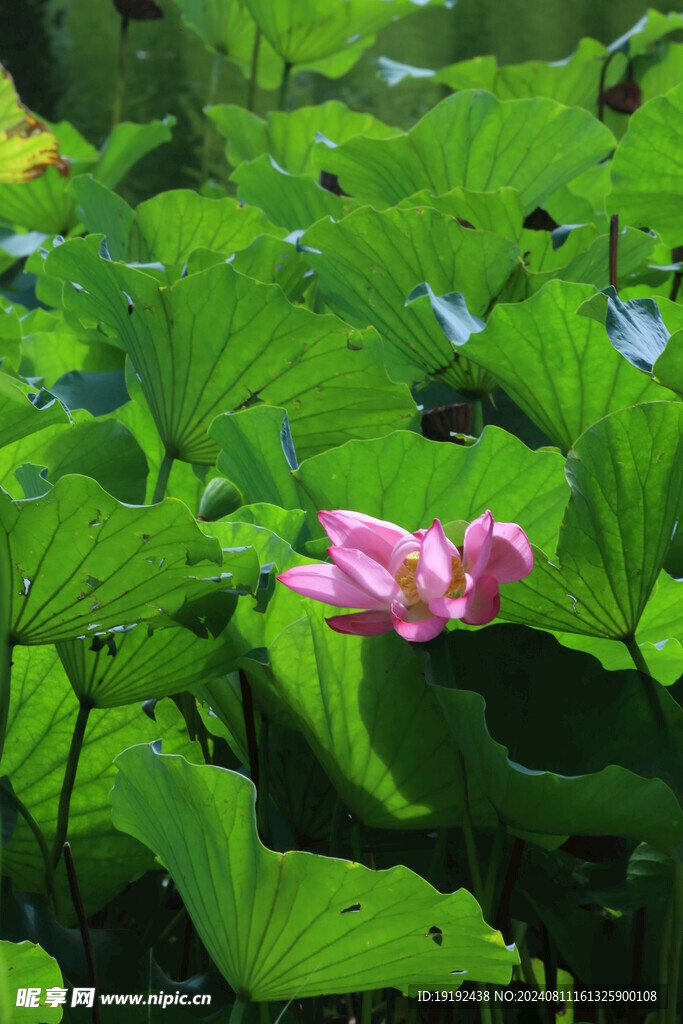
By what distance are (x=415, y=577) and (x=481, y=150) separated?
1.68 feet

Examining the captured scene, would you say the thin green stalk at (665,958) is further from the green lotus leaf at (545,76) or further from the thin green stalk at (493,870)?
the green lotus leaf at (545,76)

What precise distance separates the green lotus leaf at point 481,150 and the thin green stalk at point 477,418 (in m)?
0.25

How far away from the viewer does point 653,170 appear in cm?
60

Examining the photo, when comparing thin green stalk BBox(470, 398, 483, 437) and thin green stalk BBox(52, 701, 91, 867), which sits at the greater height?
thin green stalk BBox(470, 398, 483, 437)

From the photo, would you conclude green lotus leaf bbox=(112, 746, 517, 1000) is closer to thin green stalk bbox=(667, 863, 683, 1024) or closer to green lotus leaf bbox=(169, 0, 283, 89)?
thin green stalk bbox=(667, 863, 683, 1024)

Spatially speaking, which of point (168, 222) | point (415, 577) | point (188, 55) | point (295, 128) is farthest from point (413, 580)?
point (188, 55)

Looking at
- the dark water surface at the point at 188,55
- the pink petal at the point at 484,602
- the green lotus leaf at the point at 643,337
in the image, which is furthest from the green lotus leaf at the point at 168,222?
the dark water surface at the point at 188,55

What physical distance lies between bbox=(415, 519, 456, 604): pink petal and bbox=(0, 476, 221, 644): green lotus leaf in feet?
0.21

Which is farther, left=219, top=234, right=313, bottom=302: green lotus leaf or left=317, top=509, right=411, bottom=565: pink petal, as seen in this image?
left=219, top=234, right=313, bottom=302: green lotus leaf

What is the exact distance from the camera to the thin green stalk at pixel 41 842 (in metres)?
Answer: 0.36

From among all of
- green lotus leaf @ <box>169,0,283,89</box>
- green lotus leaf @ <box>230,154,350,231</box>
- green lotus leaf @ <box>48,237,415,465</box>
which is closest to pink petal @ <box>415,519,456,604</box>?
green lotus leaf @ <box>48,237,415,465</box>

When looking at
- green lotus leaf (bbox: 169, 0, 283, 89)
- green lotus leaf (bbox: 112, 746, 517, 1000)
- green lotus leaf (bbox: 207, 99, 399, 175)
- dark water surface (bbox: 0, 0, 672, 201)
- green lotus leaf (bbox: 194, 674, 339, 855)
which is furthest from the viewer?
dark water surface (bbox: 0, 0, 672, 201)

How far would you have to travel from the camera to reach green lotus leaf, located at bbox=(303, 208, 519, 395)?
1.76ft

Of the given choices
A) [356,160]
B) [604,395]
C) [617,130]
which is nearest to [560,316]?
[604,395]
